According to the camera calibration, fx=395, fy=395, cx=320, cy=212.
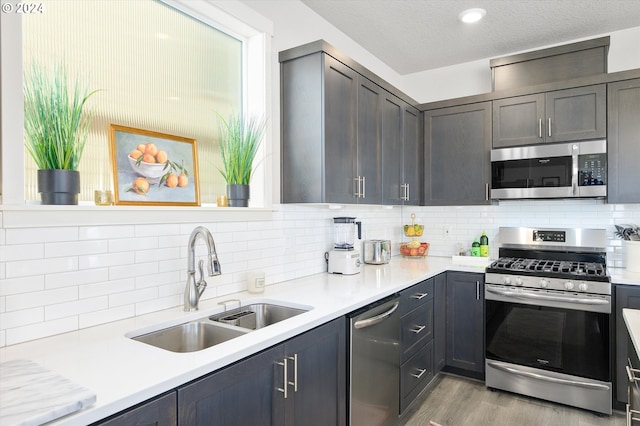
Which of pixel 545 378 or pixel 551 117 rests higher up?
pixel 551 117

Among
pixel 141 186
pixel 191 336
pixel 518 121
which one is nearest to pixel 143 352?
pixel 191 336

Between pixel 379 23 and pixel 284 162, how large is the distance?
1.40 metres

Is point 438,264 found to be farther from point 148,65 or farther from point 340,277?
point 148,65

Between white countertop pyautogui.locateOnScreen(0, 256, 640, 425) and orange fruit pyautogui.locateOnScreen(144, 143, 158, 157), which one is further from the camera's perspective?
orange fruit pyautogui.locateOnScreen(144, 143, 158, 157)

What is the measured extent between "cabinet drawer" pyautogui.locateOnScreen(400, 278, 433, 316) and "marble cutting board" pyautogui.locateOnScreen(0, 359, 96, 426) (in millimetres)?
1894

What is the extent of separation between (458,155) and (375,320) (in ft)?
6.74

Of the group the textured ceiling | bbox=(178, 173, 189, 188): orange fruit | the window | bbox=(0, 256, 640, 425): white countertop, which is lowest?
bbox=(0, 256, 640, 425): white countertop

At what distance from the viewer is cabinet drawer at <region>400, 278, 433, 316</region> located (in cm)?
252

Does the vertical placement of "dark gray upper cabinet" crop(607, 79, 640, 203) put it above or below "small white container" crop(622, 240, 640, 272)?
above

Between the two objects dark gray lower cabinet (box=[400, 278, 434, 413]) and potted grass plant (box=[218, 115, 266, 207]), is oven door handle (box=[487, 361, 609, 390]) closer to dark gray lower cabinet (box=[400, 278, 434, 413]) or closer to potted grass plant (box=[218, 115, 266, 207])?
dark gray lower cabinet (box=[400, 278, 434, 413])

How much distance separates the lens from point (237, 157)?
223 cm

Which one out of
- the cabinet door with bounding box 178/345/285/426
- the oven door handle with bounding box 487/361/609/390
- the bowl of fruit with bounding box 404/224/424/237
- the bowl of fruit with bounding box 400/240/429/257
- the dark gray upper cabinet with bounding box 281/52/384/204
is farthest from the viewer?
the bowl of fruit with bounding box 404/224/424/237

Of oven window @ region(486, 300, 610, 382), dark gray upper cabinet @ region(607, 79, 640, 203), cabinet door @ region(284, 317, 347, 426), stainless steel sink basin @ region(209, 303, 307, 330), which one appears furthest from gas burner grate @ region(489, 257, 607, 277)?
stainless steel sink basin @ region(209, 303, 307, 330)

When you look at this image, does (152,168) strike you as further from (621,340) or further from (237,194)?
(621,340)
